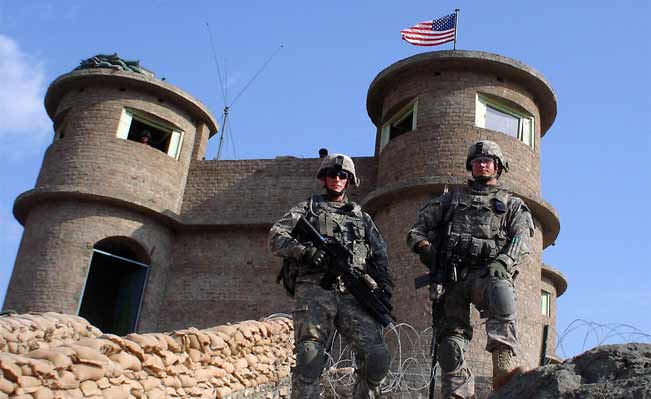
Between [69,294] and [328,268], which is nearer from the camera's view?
[328,268]

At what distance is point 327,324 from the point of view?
17.8 ft

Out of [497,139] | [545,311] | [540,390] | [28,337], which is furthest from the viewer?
[545,311]

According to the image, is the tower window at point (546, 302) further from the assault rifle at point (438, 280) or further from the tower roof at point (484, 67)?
the assault rifle at point (438, 280)

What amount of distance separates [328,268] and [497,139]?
9285 millimetres

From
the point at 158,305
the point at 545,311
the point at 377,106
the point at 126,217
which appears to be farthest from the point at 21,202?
the point at 545,311

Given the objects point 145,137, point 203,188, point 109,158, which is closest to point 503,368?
point 109,158

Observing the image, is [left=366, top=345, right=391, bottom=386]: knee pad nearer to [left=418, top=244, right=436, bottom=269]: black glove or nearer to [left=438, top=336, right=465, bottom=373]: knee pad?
[left=438, top=336, right=465, bottom=373]: knee pad

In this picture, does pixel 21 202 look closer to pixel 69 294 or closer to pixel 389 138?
pixel 69 294

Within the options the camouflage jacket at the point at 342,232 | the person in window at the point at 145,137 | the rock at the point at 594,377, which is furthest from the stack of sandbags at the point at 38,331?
the person in window at the point at 145,137

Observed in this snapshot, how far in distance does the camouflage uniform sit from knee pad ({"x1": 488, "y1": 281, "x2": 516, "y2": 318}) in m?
0.86

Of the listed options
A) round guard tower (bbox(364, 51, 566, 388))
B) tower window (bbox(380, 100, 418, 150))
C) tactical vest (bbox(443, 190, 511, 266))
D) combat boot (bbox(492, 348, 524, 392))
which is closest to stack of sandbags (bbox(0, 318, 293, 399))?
tactical vest (bbox(443, 190, 511, 266))

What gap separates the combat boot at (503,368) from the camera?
4.88m

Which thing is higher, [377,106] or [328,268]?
[377,106]

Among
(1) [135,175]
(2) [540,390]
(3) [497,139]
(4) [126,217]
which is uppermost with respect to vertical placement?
(3) [497,139]
